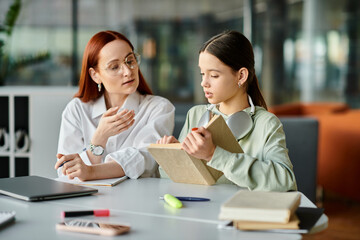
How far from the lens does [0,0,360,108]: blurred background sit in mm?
7609

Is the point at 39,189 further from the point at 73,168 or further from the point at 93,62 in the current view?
the point at 93,62

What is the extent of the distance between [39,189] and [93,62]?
731 mm

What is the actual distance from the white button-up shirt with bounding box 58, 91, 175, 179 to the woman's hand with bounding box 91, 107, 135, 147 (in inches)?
4.3

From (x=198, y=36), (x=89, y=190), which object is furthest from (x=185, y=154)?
(x=198, y=36)

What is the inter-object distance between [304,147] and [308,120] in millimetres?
192

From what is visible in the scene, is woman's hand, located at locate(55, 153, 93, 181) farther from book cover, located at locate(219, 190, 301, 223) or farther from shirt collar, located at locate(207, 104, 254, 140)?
book cover, located at locate(219, 190, 301, 223)

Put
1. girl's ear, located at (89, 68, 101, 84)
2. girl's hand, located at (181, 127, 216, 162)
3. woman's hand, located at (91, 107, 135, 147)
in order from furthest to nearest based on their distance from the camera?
girl's ear, located at (89, 68, 101, 84), woman's hand, located at (91, 107, 135, 147), girl's hand, located at (181, 127, 216, 162)

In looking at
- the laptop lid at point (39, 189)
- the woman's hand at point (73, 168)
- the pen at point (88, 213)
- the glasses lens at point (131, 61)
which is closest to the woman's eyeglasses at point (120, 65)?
the glasses lens at point (131, 61)

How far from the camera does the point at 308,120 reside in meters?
3.72

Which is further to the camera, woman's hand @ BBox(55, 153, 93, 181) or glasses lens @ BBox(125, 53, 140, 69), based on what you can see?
glasses lens @ BBox(125, 53, 140, 69)

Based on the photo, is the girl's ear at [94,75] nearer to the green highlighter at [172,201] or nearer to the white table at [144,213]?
the white table at [144,213]

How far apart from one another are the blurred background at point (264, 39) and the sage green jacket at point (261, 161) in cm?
575

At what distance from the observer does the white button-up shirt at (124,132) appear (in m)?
2.23

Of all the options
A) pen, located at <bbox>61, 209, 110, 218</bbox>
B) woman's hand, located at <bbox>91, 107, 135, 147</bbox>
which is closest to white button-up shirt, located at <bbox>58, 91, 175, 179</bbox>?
woman's hand, located at <bbox>91, 107, 135, 147</bbox>
